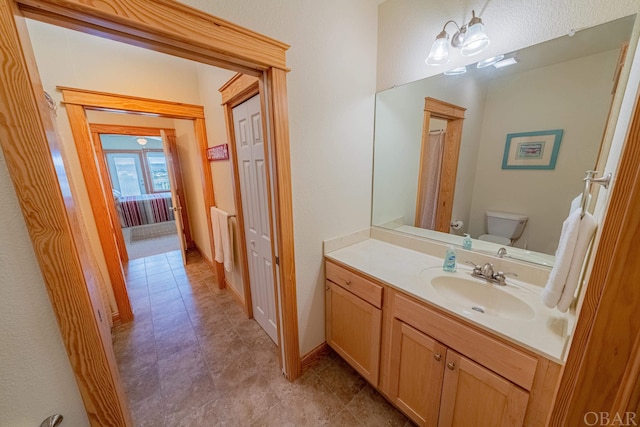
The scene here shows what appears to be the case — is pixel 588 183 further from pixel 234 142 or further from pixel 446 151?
pixel 234 142

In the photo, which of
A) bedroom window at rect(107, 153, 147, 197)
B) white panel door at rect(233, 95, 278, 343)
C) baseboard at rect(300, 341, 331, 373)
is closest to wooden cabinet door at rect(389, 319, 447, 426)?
baseboard at rect(300, 341, 331, 373)

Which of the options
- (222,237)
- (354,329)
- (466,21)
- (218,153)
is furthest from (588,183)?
(222,237)

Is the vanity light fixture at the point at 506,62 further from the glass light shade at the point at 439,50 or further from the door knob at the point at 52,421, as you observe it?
the door knob at the point at 52,421

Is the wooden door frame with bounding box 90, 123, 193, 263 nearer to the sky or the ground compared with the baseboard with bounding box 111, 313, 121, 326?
nearer to the sky

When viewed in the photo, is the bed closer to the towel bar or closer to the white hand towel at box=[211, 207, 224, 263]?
the white hand towel at box=[211, 207, 224, 263]

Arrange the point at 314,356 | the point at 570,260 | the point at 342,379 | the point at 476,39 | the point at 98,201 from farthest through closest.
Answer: the point at 98,201 → the point at 314,356 → the point at 342,379 → the point at 476,39 → the point at 570,260

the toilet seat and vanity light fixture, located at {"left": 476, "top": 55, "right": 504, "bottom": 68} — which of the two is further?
the toilet seat

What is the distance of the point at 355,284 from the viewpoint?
1.45 metres

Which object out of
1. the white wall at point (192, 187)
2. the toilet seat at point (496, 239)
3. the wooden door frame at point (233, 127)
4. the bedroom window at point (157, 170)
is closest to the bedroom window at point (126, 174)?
the bedroom window at point (157, 170)

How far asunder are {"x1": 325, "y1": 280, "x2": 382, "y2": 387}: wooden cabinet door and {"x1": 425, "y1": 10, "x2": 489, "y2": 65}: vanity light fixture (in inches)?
62.2

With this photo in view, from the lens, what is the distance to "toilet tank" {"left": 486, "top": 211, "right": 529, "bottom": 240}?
4.28 ft

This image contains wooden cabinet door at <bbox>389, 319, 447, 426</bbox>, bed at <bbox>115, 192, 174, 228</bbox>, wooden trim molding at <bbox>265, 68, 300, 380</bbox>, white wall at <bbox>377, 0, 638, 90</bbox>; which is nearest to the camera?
white wall at <bbox>377, 0, 638, 90</bbox>

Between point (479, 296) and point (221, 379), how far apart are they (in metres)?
1.86

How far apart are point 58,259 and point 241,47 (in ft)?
3.57
